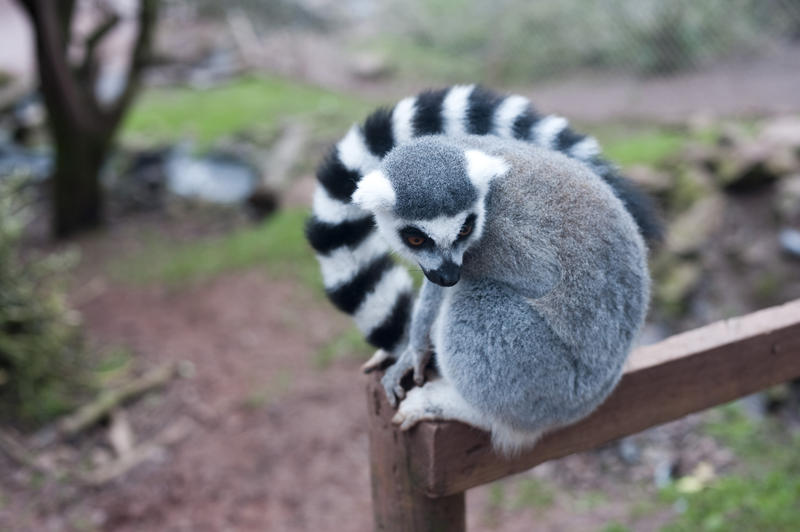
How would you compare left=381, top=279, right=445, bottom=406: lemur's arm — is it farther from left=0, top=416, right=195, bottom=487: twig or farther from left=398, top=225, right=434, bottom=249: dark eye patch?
left=0, top=416, right=195, bottom=487: twig

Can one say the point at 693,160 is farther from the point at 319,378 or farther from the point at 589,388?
the point at 589,388

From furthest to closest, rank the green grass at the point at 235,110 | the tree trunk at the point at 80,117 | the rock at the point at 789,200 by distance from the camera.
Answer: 1. the green grass at the point at 235,110
2. the tree trunk at the point at 80,117
3. the rock at the point at 789,200

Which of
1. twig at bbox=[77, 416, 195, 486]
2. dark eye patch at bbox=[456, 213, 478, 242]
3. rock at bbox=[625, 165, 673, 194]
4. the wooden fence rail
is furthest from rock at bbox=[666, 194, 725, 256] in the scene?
dark eye patch at bbox=[456, 213, 478, 242]

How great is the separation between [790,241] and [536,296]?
448 centimetres

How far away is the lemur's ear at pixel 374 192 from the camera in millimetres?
2041

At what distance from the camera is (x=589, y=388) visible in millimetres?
2131

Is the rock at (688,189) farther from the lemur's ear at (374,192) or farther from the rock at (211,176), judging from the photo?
the lemur's ear at (374,192)

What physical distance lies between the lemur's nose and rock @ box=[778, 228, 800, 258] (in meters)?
4.66

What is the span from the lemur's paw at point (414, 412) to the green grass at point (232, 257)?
15.0ft

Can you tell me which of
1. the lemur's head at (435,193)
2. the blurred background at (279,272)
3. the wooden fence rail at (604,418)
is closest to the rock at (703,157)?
the blurred background at (279,272)

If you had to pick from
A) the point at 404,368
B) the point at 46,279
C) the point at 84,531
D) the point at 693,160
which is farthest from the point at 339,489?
the point at 693,160

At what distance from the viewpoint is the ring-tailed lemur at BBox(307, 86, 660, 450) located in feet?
6.85

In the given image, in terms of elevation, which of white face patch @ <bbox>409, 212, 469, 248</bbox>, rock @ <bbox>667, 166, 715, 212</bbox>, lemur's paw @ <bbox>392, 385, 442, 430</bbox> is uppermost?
white face patch @ <bbox>409, 212, 469, 248</bbox>

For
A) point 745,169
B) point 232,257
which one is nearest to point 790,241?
point 745,169
